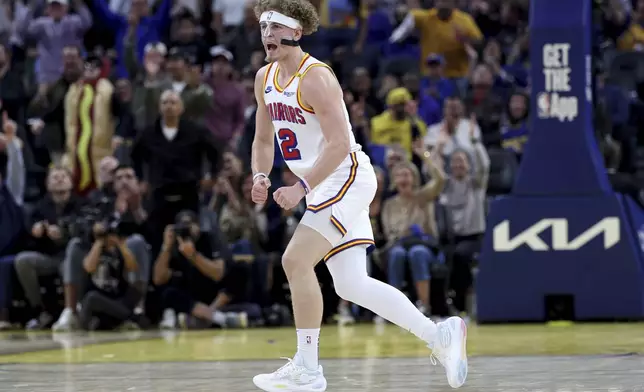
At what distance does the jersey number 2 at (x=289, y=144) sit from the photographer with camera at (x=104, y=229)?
22.0 ft

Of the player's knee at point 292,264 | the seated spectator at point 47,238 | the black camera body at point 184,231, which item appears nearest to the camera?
the player's knee at point 292,264

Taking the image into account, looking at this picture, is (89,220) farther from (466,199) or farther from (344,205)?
(344,205)

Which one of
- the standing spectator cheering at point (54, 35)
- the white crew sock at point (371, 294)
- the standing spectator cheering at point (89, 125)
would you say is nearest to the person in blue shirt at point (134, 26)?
the standing spectator cheering at point (54, 35)

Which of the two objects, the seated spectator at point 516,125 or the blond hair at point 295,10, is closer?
the blond hair at point 295,10

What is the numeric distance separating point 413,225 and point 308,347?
7.05 metres

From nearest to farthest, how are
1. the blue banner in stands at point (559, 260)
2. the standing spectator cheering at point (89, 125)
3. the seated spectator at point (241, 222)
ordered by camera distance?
the blue banner in stands at point (559, 260)
the seated spectator at point (241, 222)
the standing spectator cheering at point (89, 125)

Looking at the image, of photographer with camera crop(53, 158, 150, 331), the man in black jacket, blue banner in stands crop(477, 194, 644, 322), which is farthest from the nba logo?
photographer with camera crop(53, 158, 150, 331)

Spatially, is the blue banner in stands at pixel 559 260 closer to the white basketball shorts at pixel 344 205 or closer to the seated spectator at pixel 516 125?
the seated spectator at pixel 516 125

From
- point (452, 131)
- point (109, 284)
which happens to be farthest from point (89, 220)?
point (452, 131)

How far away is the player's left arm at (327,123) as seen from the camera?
699 centimetres

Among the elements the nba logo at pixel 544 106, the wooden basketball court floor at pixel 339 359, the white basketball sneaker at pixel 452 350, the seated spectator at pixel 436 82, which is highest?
the seated spectator at pixel 436 82

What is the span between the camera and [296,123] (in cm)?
718

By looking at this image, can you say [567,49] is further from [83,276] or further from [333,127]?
[333,127]

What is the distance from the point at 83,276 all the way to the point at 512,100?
5.37m
